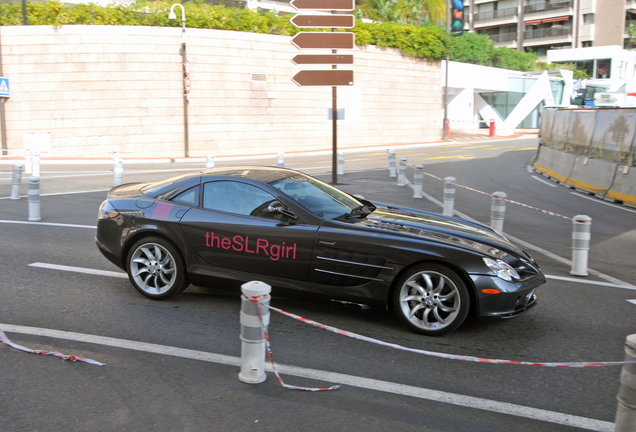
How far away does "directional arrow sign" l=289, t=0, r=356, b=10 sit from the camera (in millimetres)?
14750

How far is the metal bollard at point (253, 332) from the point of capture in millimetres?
4023

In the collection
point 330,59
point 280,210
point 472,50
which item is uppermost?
point 472,50

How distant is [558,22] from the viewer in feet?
251

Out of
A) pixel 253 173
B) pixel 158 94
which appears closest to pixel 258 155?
pixel 158 94

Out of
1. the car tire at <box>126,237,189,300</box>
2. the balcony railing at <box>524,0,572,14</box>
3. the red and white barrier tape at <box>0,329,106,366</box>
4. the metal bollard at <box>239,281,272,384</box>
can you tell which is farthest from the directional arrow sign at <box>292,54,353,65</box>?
the balcony railing at <box>524,0,572,14</box>

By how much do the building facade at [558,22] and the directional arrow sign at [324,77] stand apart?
221ft

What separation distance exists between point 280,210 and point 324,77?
10368 millimetres

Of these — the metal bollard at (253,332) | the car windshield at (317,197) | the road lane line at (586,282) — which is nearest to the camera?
the metal bollard at (253,332)

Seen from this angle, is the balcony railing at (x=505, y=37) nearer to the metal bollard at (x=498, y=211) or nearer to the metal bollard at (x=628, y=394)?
the metal bollard at (x=498, y=211)

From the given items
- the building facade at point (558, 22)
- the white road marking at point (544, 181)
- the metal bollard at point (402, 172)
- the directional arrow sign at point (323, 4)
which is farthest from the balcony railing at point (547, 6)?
the directional arrow sign at point (323, 4)

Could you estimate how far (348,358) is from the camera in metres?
4.73

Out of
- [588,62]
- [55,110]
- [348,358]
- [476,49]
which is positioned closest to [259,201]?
[348,358]

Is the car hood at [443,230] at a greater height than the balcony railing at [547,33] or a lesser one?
lesser

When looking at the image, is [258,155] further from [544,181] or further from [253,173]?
[253,173]
